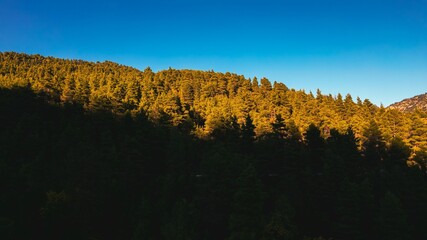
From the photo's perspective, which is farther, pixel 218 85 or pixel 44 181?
pixel 218 85

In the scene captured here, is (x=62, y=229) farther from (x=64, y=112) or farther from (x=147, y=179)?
(x=64, y=112)

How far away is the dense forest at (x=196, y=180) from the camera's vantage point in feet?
114

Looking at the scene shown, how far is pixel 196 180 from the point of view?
44.7 meters

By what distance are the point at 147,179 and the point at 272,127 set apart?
2594cm

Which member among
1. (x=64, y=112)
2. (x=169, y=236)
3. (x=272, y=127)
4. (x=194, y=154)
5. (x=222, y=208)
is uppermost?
(x=64, y=112)

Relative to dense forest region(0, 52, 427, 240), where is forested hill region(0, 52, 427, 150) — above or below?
above

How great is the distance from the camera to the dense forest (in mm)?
34750

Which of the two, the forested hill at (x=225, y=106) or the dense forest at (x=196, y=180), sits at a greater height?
the forested hill at (x=225, y=106)

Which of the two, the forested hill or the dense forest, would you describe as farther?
the forested hill

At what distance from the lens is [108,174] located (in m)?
43.5

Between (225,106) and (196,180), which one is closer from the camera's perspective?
(196,180)

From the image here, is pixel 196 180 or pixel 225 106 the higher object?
pixel 225 106

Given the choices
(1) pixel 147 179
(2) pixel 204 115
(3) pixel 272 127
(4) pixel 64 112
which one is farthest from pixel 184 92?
(1) pixel 147 179

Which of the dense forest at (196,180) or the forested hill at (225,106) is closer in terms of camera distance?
the dense forest at (196,180)
